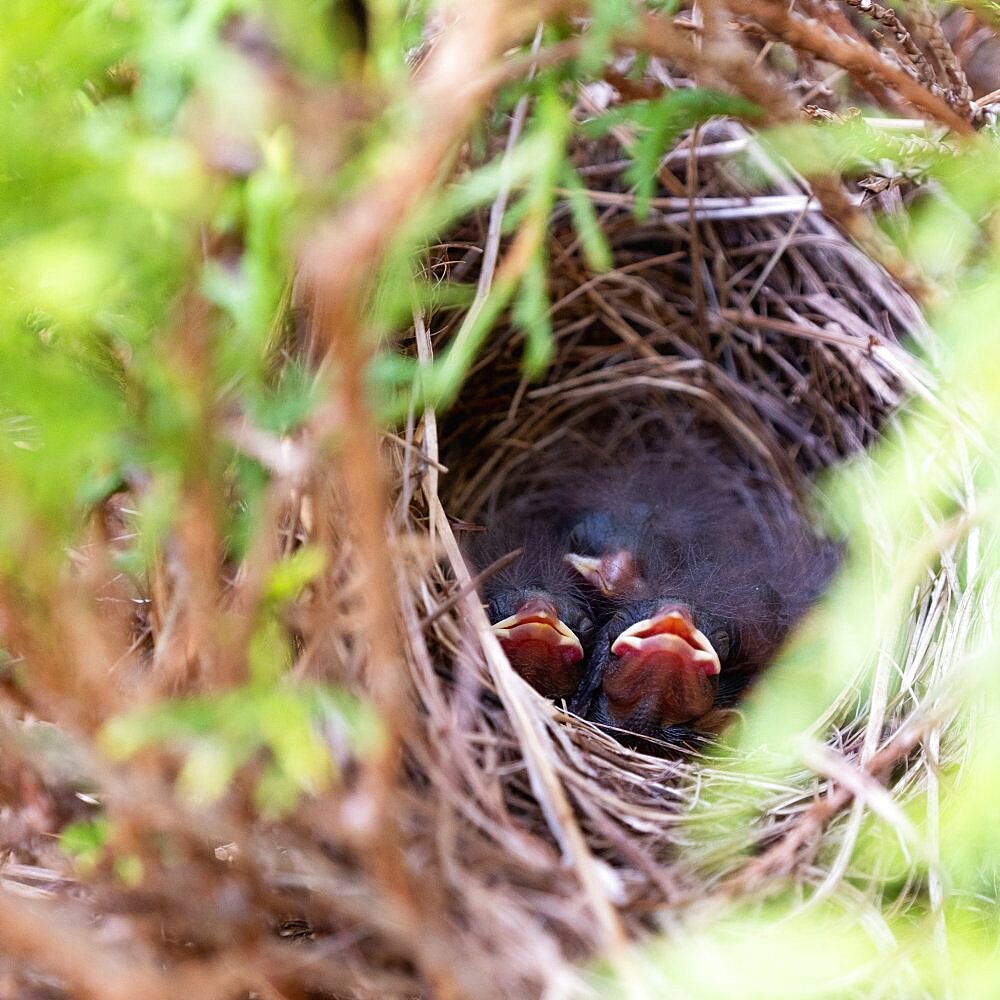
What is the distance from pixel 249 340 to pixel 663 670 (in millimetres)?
765

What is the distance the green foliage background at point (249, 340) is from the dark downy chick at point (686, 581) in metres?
0.25

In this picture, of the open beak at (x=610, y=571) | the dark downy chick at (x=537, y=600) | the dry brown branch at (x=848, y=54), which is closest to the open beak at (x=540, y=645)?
the dark downy chick at (x=537, y=600)

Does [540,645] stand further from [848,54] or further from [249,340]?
[848,54]

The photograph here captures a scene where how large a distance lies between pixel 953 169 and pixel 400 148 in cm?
62

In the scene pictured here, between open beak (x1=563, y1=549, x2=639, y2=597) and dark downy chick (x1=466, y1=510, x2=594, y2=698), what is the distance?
0.7 inches

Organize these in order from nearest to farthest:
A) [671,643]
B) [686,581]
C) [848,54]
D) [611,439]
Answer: [848,54] < [671,643] < [686,581] < [611,439]

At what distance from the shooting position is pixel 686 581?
158cm

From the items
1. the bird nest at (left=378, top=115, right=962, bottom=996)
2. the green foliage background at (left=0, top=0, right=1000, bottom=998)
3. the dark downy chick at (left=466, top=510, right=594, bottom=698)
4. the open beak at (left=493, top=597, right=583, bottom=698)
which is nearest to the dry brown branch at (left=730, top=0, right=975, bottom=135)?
the green foliage background at (left=0, top=0, right=1000, bottom=998)

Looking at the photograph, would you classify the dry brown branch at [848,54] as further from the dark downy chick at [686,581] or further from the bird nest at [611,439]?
the dark downy chick at [686,581]

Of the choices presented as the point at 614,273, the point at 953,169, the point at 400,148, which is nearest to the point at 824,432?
the point at 614,273

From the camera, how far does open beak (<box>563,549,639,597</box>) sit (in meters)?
1.60

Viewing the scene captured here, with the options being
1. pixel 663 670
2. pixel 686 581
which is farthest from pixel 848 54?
pixel 686 581

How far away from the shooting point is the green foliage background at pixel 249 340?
67 centimetres

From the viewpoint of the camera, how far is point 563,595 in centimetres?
159
